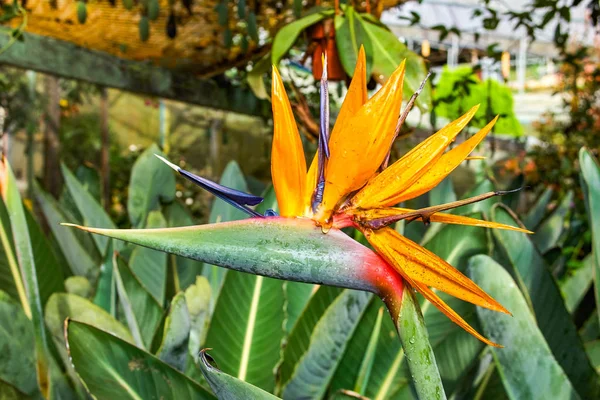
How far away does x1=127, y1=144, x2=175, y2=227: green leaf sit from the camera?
4.26 feet

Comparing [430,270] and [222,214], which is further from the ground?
[430,270]

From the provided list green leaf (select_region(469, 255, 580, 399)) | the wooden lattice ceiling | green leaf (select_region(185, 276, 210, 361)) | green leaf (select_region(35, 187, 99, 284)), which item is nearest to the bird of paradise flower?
green leaf (select_region(469, 255, 580, 399))

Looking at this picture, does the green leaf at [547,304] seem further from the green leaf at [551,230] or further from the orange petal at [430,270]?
the green leaf at [551,230]

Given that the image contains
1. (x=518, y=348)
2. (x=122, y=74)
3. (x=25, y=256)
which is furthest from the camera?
(x=122, y=74)

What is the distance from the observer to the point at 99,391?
1.97ft

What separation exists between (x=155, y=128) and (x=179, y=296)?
4.30 metres

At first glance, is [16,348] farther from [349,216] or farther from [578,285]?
[578,285]

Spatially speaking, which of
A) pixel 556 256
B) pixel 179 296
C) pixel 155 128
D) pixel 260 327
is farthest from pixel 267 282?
pixel 155 128

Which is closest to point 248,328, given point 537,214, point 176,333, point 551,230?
point 176,333

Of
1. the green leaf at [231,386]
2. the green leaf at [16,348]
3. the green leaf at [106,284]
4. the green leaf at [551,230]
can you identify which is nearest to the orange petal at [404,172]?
the green leaf at [231,386]

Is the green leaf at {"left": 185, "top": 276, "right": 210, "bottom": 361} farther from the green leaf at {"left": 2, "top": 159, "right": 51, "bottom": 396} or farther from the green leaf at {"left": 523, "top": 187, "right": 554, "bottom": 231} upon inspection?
the green leaf at {"left": 523, "top": 187, "right": 554, "bottom": 231}

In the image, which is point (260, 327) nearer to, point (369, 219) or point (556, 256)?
point (369, 219)

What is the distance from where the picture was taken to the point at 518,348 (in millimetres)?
593

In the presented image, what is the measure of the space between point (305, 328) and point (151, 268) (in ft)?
1.17
